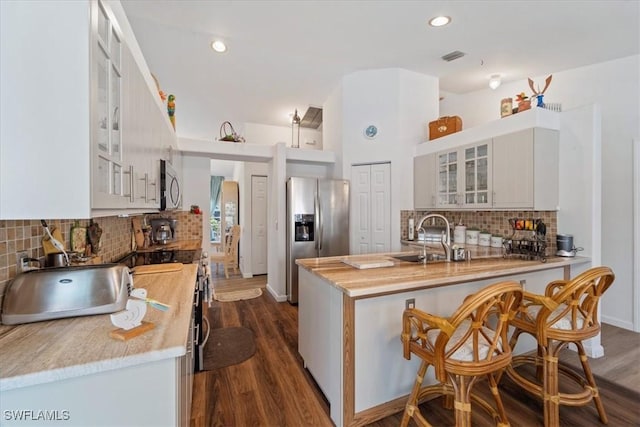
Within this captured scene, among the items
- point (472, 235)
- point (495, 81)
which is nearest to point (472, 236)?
point (472, 235)

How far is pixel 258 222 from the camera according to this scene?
5613 millimetres

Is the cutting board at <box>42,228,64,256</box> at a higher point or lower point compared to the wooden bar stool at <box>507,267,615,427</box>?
higher

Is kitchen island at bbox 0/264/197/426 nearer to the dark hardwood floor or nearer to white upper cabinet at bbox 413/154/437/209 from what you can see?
the dark hardwood floor

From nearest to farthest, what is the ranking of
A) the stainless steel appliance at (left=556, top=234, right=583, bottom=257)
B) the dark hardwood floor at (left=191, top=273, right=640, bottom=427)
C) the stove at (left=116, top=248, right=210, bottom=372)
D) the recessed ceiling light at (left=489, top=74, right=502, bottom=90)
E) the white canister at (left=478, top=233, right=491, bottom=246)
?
the dark hardwood floor at (left=191, top=273, right=640, bottom=427), the stove at (left=116, top=248, right=210, bottom=372), the stainless steel appliance at (left=556, top=234, right=583, bottom=257), the white canister at (left=478, top=233, right=491, bottom=246), the recessed ceiling light at (left=489, top=74, right=502, bottom=90)

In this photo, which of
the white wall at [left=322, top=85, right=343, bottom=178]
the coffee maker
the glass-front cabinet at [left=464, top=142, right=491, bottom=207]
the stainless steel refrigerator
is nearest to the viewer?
the glass-front cabinet at [left=464, top=142, right=491, bottom=207]

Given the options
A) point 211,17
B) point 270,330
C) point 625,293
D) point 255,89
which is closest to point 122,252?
point 270,330

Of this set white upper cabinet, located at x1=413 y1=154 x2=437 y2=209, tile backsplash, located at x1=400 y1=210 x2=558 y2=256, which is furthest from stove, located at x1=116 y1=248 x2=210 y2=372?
white upper cabinet, located at x1=413 y1=154 x2=437 y2=209

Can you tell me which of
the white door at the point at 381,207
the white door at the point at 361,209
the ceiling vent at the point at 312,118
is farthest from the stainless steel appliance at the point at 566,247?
the ceiling vent at the point at 312,118

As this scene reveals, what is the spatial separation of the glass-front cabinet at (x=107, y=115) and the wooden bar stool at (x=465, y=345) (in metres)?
1.53

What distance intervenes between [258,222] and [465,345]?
4694mm

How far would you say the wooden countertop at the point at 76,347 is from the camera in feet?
2.52

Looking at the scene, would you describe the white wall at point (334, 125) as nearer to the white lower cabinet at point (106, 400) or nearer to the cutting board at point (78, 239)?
the cutting board at point (78, 239)

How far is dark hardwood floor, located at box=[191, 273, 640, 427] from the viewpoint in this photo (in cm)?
174

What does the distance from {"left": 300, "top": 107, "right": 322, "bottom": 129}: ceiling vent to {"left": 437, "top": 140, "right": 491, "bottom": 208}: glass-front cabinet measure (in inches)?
101
